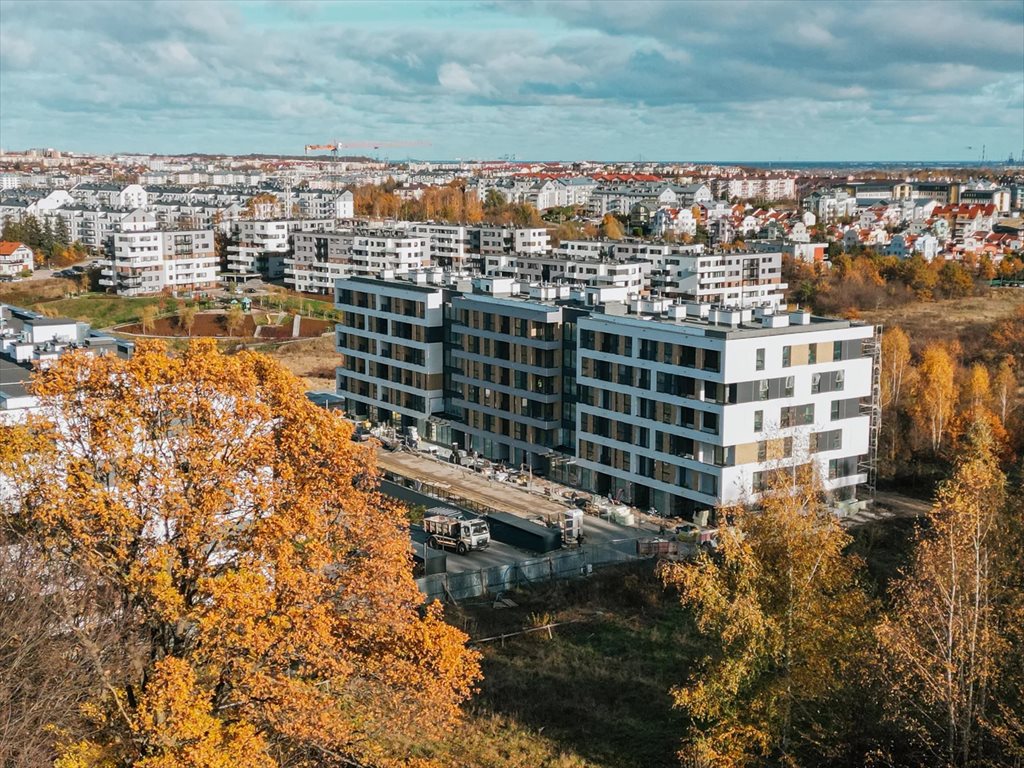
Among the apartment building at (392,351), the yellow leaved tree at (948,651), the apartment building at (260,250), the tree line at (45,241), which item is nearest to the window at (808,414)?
the apartment building at (392,351)

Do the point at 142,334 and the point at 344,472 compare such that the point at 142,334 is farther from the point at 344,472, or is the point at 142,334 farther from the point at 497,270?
the point at 344,472

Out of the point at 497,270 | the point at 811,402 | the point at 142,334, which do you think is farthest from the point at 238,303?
the point at 811,402

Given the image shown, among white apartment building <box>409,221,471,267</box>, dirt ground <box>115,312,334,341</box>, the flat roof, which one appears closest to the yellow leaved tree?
A: the flat roof

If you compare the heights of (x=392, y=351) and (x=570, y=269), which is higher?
(x=570, y=269)

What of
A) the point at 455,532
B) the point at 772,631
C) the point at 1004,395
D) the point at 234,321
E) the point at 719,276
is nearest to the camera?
the point at 772,631

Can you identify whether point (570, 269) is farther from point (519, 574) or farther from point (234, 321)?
point (519, 574)

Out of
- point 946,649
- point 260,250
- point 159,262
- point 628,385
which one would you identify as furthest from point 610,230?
point 946,649
